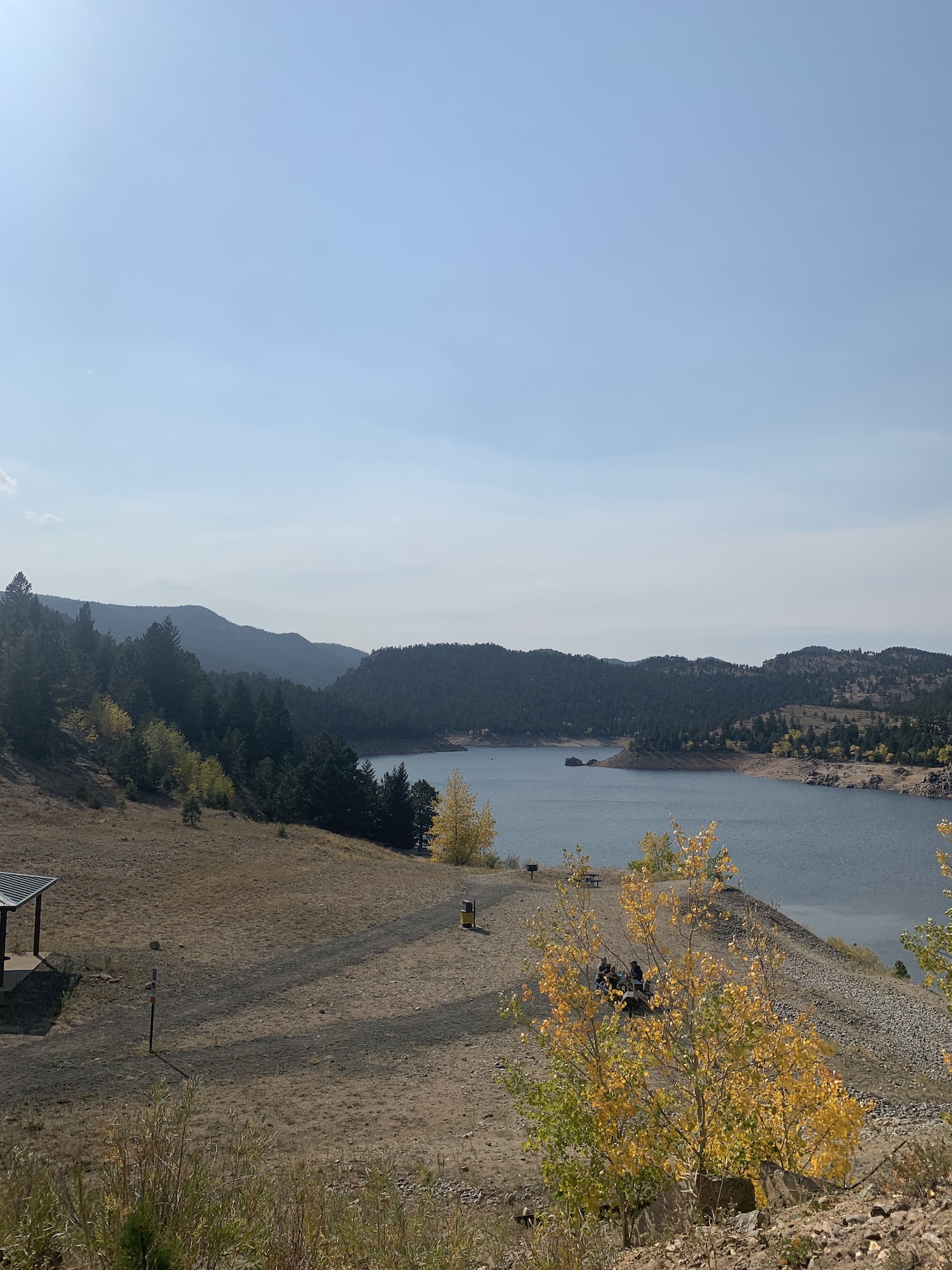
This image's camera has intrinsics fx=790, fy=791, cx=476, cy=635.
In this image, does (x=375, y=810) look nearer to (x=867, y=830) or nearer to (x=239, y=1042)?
(x=239, y=1042)

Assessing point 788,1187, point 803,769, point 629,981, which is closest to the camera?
point 788,1187

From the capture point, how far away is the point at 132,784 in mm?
49562

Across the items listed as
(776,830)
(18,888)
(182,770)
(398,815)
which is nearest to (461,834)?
(398,815)

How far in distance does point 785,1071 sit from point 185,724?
3015 inches

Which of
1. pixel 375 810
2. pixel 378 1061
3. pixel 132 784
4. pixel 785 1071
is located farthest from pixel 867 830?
pixel 785 1071

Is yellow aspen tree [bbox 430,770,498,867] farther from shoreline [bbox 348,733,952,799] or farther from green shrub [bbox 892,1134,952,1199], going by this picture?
shoreline [bbox 348,733,952,799]

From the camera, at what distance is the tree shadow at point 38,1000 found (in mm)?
14688

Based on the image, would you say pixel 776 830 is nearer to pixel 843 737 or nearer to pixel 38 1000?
pixel 38 1000

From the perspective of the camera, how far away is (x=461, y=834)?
1949 inches

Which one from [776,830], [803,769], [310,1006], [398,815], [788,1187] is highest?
[788,1187]

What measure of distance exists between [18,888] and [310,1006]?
708 centimetres

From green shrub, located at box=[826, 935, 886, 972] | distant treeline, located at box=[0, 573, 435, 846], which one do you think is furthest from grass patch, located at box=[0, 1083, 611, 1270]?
distant treeline, located at box=[0, 573, 435, 846]

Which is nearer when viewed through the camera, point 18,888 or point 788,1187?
point 788,1187

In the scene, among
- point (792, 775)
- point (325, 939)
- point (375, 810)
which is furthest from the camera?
point (792, 775)
